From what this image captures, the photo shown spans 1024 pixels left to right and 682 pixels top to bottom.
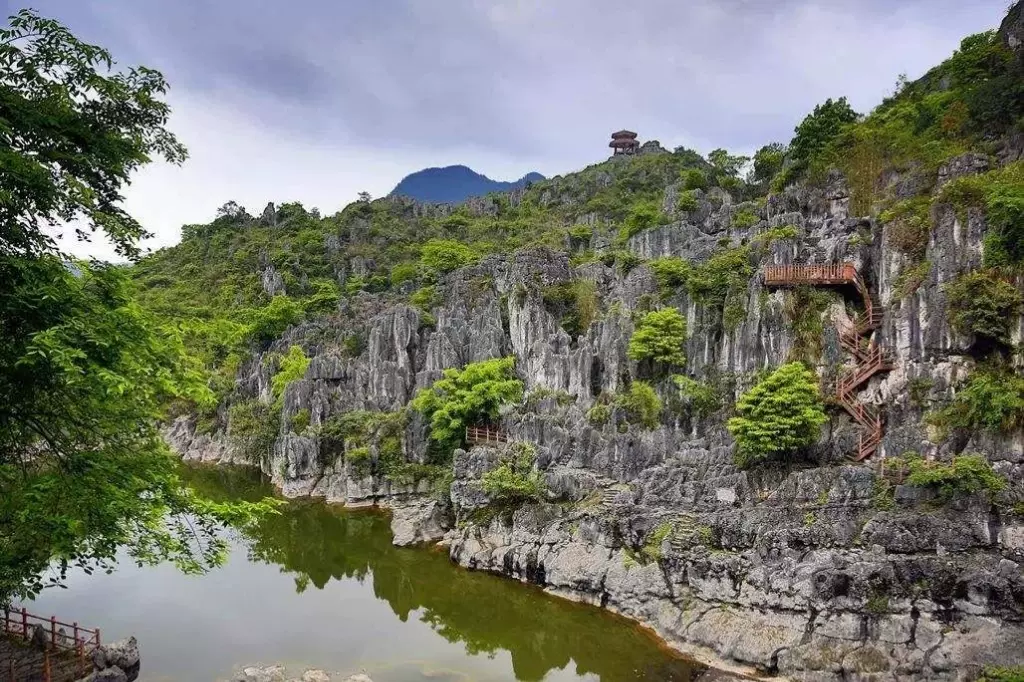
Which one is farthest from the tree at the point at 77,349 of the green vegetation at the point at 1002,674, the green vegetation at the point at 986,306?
Answer: the green vegetation at the point at 986,306

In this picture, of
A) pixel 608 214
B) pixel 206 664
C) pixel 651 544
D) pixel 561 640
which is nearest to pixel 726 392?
pixel 651 544

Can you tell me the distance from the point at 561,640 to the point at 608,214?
5154 cm

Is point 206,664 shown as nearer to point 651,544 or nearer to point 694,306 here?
point 651,544

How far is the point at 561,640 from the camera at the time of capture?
20.1 metres

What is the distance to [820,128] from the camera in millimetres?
38688

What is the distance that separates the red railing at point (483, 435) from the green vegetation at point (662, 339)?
7710mm

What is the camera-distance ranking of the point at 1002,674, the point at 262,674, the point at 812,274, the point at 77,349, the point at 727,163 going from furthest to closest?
the point at 727,163
the point at 812,274
the point at 262,674
the point at 1002,674
the point at 77,349

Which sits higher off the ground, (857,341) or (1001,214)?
(1001,214)

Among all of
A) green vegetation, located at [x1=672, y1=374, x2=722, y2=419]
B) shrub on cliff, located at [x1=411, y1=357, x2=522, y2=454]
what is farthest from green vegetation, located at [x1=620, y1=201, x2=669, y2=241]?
green vegetation, located at [x1=672, y1=374, x2=722, y2=419]

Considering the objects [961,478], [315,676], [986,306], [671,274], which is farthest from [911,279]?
[315,676]

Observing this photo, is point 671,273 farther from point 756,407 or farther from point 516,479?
point 516,479

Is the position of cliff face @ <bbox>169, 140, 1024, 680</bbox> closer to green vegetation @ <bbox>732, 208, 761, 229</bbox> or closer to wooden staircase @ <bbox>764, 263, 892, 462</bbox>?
green vegetation @ <bbox>732, 208, 761, 229</bbox>

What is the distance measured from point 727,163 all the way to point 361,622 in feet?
173

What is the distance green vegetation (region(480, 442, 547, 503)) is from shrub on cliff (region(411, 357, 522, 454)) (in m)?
5.36
